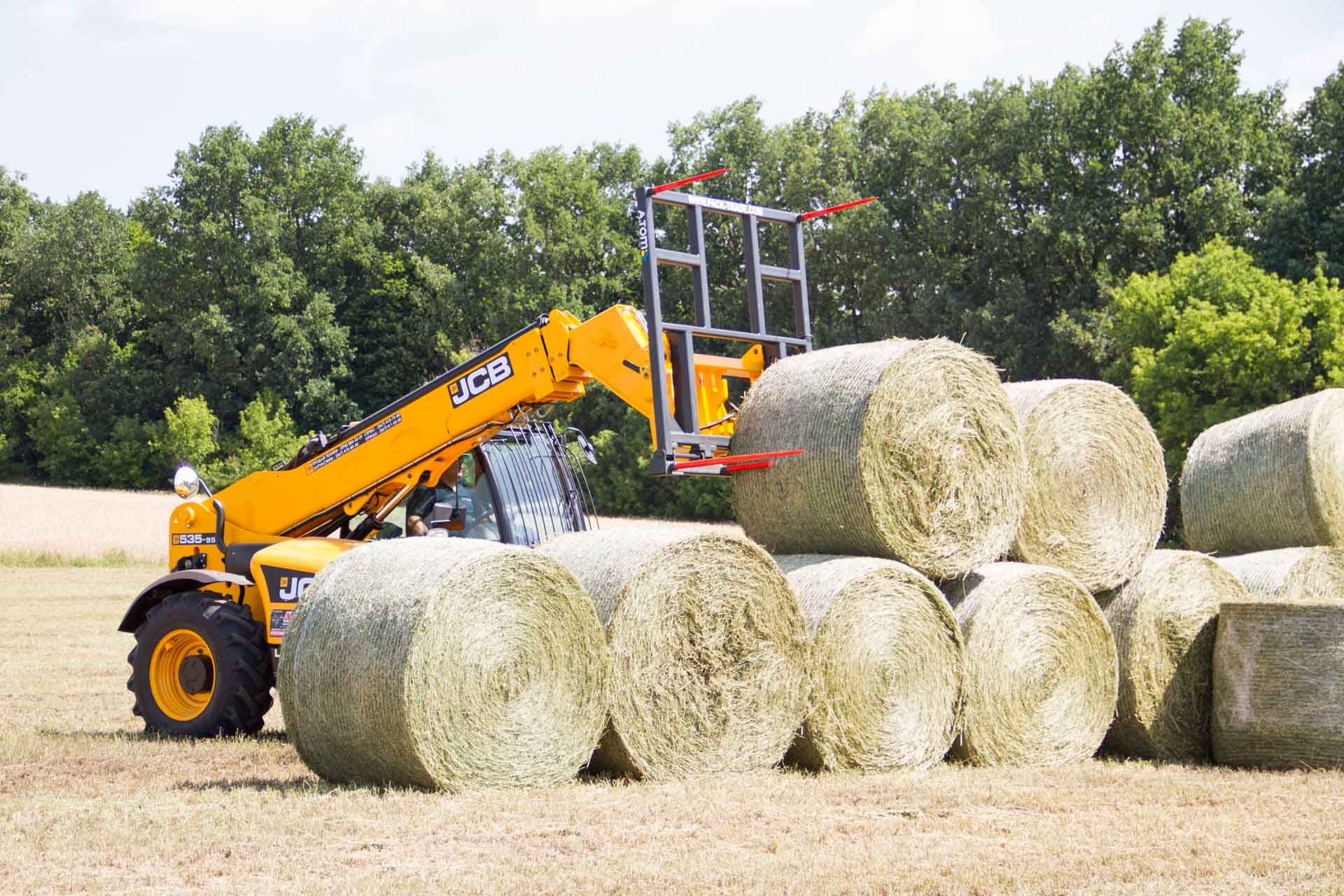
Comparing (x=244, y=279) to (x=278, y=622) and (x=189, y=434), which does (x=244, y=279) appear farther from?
(x=278, y=622)

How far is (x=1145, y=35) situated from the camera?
35.7 meters

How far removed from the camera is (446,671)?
6621 mm

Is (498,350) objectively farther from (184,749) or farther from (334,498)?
(184,749)

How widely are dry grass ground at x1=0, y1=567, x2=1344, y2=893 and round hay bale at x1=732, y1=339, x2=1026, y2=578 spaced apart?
128 centimetres

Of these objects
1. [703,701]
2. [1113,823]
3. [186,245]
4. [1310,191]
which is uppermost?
[186,245]

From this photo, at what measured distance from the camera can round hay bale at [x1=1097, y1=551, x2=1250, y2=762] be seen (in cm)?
882

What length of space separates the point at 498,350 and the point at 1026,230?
29778 millimetres

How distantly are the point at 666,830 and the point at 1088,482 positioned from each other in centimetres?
410

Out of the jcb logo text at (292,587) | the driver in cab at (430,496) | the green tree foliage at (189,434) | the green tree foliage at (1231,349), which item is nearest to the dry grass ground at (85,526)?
the green tree foliage at (189,434)

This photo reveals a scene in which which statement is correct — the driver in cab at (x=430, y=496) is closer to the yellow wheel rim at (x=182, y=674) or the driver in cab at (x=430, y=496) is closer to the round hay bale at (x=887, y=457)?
the yellow wheel rim at (x=182, y=674)

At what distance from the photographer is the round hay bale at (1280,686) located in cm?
809

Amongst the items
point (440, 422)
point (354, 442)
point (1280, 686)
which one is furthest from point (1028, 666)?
point (354, 442)

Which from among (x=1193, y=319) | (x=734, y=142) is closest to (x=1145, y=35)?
(x=1193, y=319)

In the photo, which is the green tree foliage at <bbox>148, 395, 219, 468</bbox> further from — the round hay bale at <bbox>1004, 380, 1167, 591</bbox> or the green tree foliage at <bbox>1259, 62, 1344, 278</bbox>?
the round hay bale at <bbox>1004, 380, 1167, 591</bbox>
